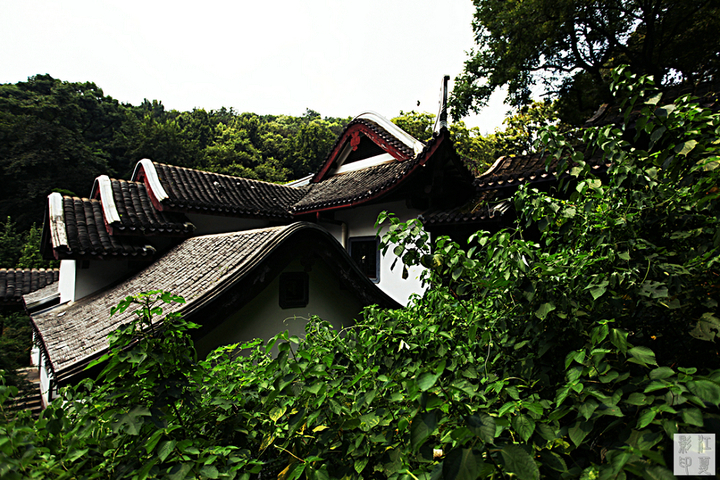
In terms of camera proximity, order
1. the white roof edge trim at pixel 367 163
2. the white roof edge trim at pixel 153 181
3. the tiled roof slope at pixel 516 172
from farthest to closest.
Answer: the white roof edge trim at pixel 367 163 → the white roof edge trim at pixel 153 181 → the tiled roof slope at pixel 516 172

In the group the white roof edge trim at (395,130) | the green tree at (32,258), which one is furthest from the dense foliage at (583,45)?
the green tree at (32,258)

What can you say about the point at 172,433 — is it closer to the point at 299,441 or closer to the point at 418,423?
the point at 299,441

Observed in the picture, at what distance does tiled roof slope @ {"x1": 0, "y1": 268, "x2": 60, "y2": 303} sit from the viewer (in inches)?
456

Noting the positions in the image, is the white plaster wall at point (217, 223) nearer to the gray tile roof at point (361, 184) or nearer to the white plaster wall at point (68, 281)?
the gray tile roof at point (361, 184)

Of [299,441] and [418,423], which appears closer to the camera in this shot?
[418,423]

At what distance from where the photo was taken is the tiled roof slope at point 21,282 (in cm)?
1159

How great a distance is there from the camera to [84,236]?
20.6 feet

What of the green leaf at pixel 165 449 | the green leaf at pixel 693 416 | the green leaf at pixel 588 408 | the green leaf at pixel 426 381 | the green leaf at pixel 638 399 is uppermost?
the green leaf at pixel 426 381

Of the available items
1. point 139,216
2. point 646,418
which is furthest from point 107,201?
point 646,418

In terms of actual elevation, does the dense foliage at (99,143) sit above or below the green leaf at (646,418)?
above

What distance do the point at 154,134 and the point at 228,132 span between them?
8.95 metres

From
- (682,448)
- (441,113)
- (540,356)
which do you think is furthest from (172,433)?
(441,113)

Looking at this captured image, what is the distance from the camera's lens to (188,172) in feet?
31.0

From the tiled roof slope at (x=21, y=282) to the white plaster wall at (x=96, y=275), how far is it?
26.6 feet
